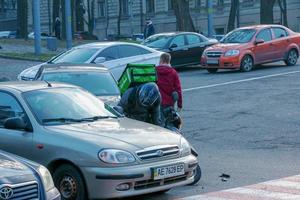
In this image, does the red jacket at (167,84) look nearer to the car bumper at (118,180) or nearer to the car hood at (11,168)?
the car bumper at (118,180)

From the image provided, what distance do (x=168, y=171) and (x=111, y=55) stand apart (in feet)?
38.2

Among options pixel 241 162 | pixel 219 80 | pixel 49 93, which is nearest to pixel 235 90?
Answer: pixel 219 80

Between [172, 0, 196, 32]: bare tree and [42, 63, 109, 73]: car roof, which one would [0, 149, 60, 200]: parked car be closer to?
[42, 63, 109, 73]: car roof

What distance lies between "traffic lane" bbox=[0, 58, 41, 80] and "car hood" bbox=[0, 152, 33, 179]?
1801 centimetres

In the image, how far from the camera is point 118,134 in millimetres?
8109

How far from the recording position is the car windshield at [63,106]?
8.51m

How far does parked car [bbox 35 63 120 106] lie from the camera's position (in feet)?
40.3

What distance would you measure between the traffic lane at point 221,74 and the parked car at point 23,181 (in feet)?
49.4

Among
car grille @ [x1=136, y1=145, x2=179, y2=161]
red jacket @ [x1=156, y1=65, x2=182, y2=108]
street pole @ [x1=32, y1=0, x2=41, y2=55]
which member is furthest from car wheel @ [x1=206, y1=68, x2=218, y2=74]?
car grille @ [x1=136, y1=145, x2=179, y2=161]

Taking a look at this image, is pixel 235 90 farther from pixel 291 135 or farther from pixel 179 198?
pixel 179 198

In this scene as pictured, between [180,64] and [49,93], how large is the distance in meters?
17.2

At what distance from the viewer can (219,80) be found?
22.2m

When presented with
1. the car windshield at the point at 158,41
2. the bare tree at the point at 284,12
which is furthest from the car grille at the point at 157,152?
the bare tree at the point at 284,12

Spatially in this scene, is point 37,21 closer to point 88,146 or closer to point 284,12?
point 88,146
